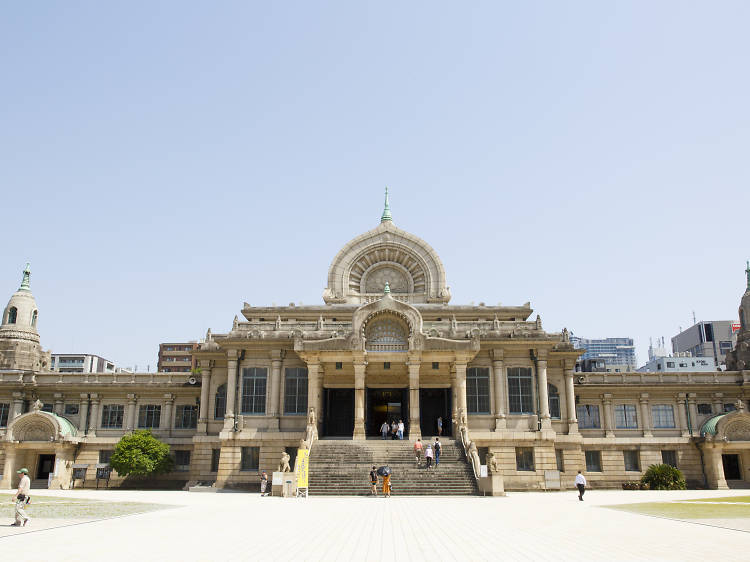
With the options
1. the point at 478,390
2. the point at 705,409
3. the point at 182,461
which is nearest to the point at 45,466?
the point at 182,461

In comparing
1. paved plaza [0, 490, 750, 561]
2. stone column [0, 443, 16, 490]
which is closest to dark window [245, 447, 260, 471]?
stone column [0, 443, 16, 490]

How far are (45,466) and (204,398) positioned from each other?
50.1 ft

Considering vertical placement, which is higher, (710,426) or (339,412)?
(339,412)

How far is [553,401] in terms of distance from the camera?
50.1 meters

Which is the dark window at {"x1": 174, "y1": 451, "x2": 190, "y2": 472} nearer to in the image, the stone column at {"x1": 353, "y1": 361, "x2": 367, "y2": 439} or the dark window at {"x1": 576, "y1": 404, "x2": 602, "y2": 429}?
the stone column at {"x1": 353, "y1": 361, "x2": 367, "y2": 439}

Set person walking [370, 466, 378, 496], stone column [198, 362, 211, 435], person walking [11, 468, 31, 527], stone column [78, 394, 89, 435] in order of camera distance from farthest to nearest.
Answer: stone column [78, 394, 89, 435] < stone column [198, 362, 211, 435] < person walking [370, 466, 378, 496] < person walking [11, 468, 31, 527]

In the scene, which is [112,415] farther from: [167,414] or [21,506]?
[21,506]

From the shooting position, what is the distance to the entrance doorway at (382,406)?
52.6m

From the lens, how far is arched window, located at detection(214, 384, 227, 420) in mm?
50684

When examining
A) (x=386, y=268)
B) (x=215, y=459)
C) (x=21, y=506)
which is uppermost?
(x=386, y=268)

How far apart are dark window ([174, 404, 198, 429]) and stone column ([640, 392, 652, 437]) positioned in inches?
1445

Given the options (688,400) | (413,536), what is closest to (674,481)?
(688,400)

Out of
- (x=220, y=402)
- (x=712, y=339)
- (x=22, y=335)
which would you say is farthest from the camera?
(x=712, y=339)

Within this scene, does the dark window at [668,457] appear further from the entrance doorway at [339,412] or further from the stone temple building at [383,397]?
the entrance doorway at [339,412]
